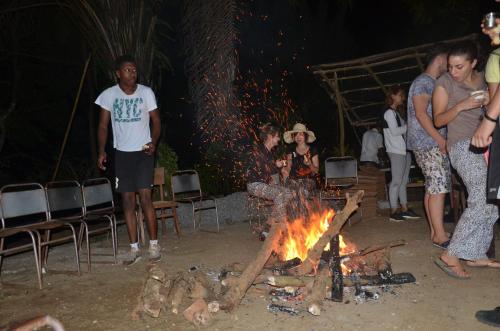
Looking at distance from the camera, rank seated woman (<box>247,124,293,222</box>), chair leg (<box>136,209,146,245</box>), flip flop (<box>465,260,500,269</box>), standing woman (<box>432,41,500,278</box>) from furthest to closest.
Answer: chair leg (<box>136,209,146,245</box>)
seated woman (<box>247,124,293,222</box>)
flip flop (<box>465,260,500,269</box>)
standing woman (<box>432,41,500,278</box>)

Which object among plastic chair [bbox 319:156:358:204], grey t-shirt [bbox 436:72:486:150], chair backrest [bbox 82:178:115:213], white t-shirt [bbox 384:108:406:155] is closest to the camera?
grey t-shirt [bbox 436:72:486:150]

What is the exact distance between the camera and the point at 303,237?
498 cm

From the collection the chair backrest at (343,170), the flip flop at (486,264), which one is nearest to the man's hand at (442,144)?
the flip flop at (486,264)

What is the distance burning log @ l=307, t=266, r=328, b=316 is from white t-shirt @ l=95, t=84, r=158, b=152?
109 inches

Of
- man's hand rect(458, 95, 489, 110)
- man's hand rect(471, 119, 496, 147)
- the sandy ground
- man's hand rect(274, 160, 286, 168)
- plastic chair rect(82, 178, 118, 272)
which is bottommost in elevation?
the sandy ground

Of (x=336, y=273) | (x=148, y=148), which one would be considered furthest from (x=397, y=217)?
(x=148, y=148)

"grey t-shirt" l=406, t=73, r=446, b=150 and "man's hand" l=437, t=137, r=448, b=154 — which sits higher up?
"grey t-shirt" l=406, t=73, r=446, b=150

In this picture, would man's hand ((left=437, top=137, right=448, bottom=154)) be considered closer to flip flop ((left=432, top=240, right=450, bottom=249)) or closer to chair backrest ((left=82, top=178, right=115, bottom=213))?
flip flop ((left=432, top=240, right=450, bottom=249))

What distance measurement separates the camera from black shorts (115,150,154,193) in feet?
18.2

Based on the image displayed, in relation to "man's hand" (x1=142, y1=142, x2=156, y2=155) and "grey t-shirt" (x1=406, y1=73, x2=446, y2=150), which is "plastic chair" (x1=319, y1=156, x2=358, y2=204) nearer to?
"grey t-shirt" (x1=406, y1=73, x2=446, y2=150)

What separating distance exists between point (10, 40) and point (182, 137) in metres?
5.00

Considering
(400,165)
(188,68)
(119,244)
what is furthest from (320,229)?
(188,68)

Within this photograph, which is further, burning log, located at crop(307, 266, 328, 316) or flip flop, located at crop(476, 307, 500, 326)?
burning log, located at crop(307, 266, 328, 316)

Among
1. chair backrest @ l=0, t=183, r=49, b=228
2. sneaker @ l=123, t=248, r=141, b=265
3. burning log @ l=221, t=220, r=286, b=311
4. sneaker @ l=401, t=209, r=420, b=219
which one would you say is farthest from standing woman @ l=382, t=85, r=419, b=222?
chair backrest @ l=0, t=183, r=49, b=228
